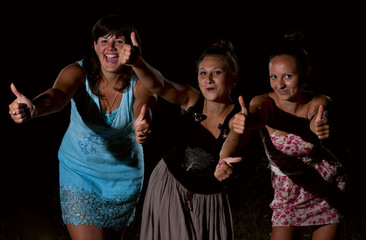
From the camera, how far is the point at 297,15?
→ 6.68m

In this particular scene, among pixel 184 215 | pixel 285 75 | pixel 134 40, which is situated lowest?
pixel 184 215

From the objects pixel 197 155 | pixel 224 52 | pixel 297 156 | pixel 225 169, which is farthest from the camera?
pixel 297 156

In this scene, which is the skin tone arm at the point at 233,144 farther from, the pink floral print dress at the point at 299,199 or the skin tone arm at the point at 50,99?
the skin tone arm at the point at 50,99

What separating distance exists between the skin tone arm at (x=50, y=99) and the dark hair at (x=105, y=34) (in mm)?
89

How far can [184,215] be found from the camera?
11.5 feet

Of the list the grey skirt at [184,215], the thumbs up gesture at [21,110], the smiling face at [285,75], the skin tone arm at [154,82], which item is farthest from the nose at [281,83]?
the thumbs up gesture at [21,110]

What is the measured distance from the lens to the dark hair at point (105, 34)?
3637 mm

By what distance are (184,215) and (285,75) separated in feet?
4.02

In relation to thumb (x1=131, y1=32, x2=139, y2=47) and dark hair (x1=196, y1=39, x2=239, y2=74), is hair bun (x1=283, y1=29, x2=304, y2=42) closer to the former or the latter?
dark hair (x1=196, y1=39, x2=239, y2=74)

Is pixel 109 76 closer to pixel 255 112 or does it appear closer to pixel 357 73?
pixel 255 112

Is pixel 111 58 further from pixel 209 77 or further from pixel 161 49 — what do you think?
pixel 161 49

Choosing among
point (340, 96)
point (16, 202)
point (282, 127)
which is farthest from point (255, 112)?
point (340, 96)

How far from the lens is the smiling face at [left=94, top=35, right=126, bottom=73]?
360 cm

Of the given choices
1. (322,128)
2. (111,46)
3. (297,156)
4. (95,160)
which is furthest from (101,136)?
(322,128)
